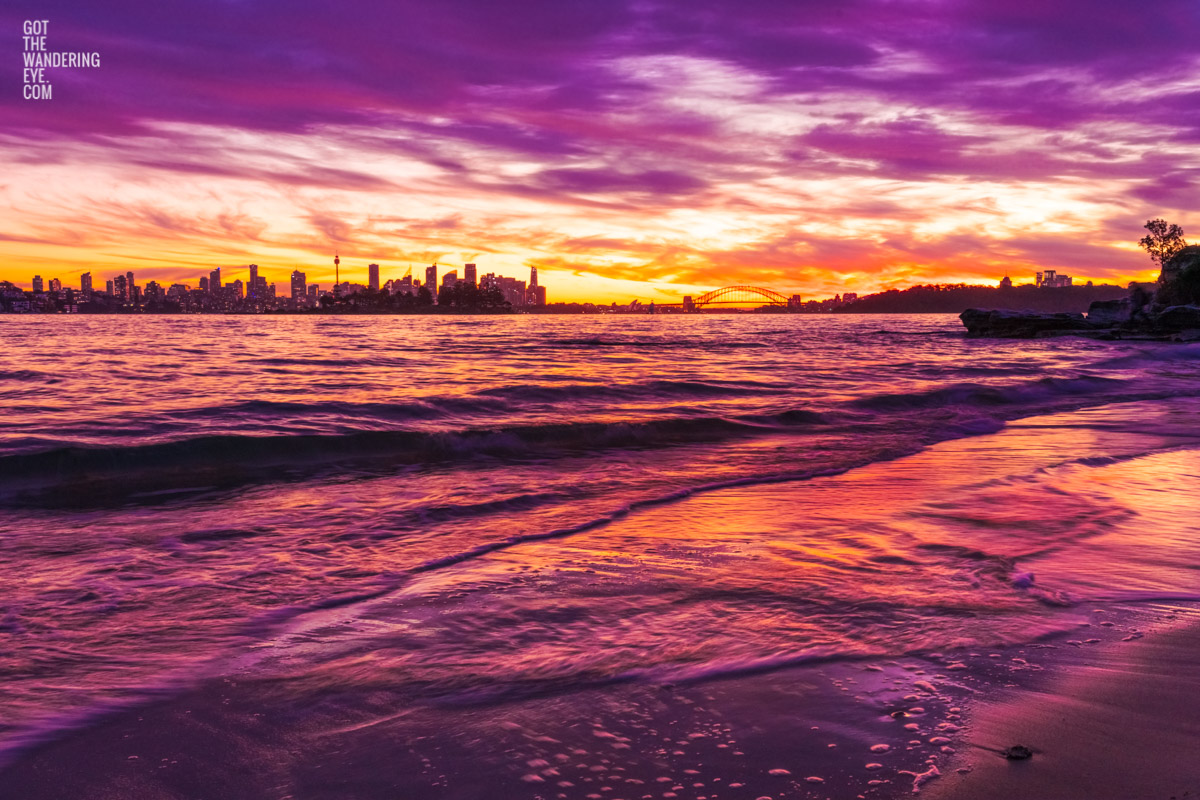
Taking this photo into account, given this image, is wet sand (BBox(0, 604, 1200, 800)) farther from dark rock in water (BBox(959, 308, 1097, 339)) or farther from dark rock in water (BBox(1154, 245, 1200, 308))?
dark rock in water (BBox(1154, 245, 1200, 308))

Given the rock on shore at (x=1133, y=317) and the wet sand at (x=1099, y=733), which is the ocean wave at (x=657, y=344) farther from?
the wet sand at (x=1099, y=733)

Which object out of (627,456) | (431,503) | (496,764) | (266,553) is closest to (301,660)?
(496,764)

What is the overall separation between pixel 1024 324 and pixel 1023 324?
3.2 inches

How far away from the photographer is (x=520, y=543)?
6180 mm

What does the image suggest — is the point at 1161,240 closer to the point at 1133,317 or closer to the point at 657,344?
the point at 1133,317

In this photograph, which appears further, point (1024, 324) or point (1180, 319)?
point (1024, 324)

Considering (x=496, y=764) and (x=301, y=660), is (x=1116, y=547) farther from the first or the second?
(x=301, y=660)

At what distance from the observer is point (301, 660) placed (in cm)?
381

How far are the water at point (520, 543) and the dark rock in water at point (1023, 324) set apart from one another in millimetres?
58299

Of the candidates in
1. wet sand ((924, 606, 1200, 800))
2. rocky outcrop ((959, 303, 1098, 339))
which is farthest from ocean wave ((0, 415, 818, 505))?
rocky outcrop ((959, 303, 1098, 339))

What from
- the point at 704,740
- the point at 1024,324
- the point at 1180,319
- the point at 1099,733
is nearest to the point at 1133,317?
the point at 1024,324

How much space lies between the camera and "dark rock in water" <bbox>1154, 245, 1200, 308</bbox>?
229 ft

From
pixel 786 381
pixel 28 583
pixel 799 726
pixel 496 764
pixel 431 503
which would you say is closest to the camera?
pixel 496 764

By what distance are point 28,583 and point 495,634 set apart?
3290 mm
